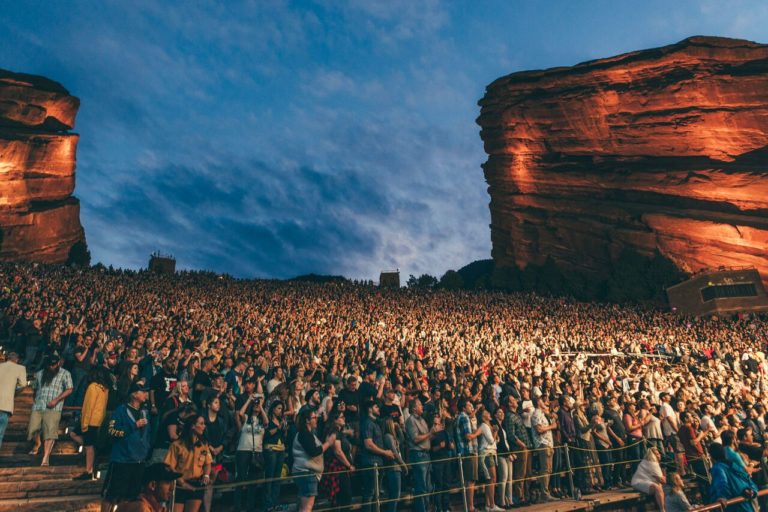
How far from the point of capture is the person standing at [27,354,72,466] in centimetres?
751

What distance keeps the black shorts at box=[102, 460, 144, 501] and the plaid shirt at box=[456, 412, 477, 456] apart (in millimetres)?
4859

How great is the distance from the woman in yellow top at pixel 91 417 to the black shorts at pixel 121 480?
1.62 m

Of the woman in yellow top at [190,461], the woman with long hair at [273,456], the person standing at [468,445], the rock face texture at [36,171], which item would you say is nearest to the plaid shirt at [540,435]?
the person standing at [468,445]

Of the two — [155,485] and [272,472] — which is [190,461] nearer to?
[155,485]

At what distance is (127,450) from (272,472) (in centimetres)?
222

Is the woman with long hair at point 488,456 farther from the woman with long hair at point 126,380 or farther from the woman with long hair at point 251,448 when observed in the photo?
the woman with long hair at point 126,380

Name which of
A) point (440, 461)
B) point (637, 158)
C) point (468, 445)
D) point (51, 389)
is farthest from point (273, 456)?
point (637, 158)

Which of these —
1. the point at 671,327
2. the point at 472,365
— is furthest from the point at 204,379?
the point at 671,327

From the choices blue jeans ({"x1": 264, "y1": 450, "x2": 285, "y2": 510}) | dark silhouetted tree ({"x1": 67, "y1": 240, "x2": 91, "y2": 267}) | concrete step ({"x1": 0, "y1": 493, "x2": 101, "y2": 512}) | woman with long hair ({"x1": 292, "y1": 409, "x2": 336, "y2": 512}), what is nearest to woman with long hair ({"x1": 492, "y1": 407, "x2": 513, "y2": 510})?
woman with long hair ({"x1": 292, "y1": 409, "x2": 336, "y2": 512})

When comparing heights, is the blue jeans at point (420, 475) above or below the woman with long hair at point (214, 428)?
below

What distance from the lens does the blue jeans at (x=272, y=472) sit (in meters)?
7.14

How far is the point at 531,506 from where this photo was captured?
828 centimetres

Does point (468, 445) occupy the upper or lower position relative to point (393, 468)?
upper

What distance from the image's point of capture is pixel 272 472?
7.26 metres
